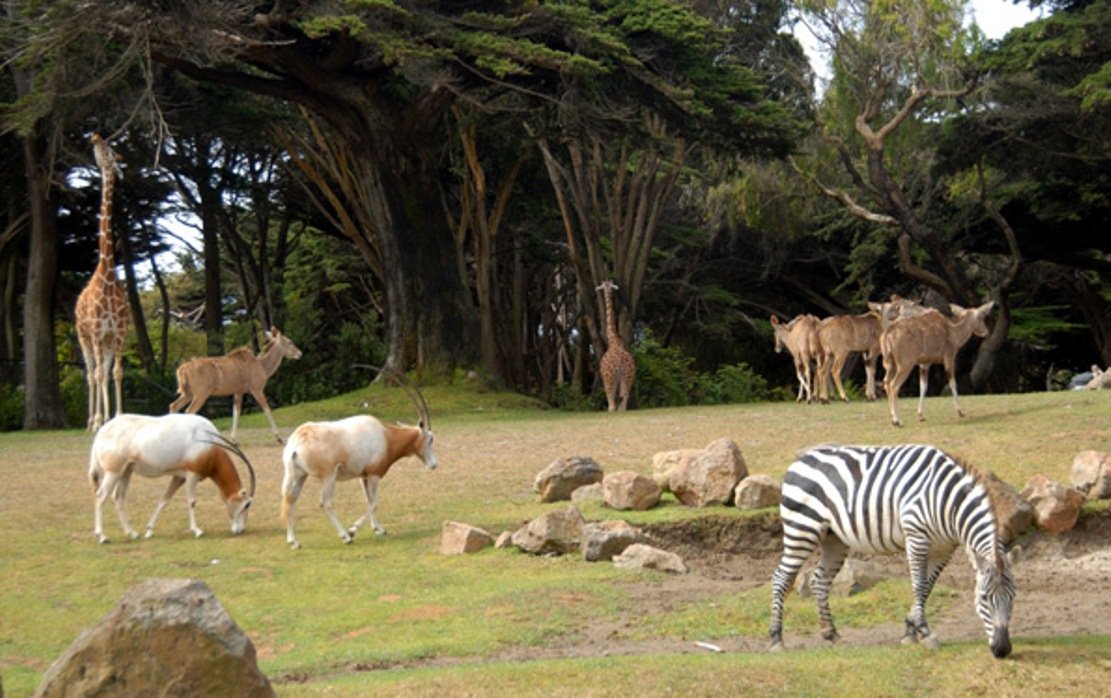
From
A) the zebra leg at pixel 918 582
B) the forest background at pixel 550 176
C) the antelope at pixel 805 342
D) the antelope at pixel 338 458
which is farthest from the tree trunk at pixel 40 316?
the zebra leg at pixel 918 582

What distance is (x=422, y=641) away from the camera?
407 inches

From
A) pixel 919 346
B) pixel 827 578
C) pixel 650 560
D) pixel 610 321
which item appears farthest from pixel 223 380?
pixel 827 578

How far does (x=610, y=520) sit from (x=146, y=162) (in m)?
21.8

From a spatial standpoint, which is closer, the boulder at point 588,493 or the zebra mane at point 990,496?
the zebra mane at point 990,496

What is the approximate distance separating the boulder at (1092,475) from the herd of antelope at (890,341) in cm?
482

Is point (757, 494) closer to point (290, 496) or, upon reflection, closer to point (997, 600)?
point (290, 496)

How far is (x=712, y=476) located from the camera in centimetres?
1414

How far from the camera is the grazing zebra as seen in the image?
8.71 m

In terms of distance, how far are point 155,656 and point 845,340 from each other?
18924 mm

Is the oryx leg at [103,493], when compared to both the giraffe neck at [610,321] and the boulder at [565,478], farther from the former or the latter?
the giraffe neck at [610,321]

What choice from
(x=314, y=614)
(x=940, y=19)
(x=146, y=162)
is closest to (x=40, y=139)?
(x=146, y=162)

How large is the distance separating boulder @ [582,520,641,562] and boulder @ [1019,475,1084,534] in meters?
3.74

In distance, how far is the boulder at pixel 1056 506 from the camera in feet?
42.5

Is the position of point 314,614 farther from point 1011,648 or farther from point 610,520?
point 1011,648
